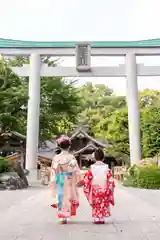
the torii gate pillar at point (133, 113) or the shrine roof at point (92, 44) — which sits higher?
the shrine roof at point (92, 44)

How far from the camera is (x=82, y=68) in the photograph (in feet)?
72.6

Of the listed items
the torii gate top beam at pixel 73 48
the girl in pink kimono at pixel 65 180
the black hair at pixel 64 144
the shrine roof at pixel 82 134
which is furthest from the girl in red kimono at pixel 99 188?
the shrine roof at pixel 82 134

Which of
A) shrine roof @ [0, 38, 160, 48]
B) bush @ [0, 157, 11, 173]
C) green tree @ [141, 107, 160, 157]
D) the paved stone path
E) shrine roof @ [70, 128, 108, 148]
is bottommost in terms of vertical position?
the paved stone path

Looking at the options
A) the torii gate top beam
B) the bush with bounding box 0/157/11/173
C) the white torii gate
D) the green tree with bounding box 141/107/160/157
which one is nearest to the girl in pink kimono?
the bush with bounding box 0/157/11/173

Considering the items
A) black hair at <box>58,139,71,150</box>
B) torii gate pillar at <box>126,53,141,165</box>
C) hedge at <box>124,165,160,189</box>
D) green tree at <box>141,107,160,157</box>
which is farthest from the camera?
torii gate pillar at <box>126,53,141,165</box>

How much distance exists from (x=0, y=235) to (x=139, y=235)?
67.2 inches

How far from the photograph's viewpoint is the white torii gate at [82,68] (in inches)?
850

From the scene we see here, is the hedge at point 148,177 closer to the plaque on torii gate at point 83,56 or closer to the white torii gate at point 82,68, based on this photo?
the white torii gate at point 82,68

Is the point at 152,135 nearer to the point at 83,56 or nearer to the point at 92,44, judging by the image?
the point at 83,56

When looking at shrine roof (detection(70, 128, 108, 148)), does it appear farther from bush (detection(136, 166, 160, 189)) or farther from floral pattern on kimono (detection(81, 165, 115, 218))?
floral pattern on kimono (detection(81, 165, 115, 218))

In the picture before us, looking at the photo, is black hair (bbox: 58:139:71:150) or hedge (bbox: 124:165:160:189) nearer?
black hair (bbox: 58:139:71:150)

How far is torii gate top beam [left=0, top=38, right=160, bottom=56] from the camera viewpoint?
22.9 m

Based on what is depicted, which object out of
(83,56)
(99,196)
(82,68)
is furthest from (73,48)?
(99,196)

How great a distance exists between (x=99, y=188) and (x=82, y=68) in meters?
17.2
